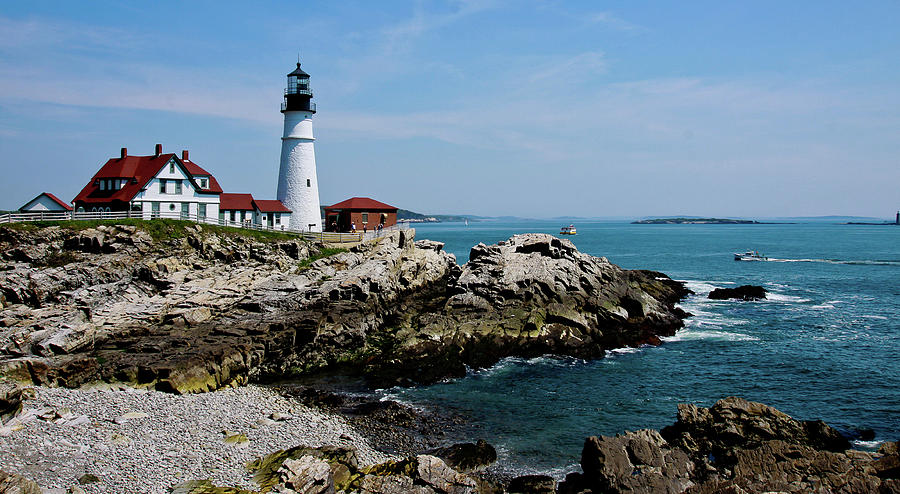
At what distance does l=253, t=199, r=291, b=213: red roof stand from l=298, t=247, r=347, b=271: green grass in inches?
277

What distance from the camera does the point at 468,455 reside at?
60.3 feet

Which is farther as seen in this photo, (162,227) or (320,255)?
(320,255)

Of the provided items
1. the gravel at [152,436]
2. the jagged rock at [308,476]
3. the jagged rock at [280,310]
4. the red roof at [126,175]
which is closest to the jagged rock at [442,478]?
the jagged rock at [308,476]

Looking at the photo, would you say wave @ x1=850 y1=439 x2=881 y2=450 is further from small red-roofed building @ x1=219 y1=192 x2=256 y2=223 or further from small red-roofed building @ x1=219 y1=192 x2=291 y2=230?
small red-roofed building @ x1=219 y1=192 x2=256 y2=223

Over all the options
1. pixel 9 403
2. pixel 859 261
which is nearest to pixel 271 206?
pixel 9 403

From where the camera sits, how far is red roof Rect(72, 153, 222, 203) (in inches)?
1720

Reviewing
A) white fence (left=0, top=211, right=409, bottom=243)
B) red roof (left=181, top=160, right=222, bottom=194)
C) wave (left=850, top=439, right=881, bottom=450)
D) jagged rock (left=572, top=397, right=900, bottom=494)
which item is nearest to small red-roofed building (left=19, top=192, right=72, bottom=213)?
white fence (left=0, top=211, right=409, bottom=243)

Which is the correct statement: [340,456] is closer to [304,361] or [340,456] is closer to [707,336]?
[304,361]

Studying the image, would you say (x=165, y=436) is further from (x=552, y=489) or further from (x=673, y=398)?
(x=673, y=398)

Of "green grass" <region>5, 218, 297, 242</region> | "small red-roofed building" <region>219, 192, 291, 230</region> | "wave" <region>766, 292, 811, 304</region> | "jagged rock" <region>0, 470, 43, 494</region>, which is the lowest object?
"jagged rock" <region>0, 470, 43, 494</region>

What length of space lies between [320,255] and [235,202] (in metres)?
12.2

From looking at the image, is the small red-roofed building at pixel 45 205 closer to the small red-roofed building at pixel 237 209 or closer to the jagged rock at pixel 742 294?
the small red-roofed building at pixel 237 209

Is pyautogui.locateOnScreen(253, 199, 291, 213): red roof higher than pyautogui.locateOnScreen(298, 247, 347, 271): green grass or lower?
higher

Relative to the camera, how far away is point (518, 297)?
35.4 metres
